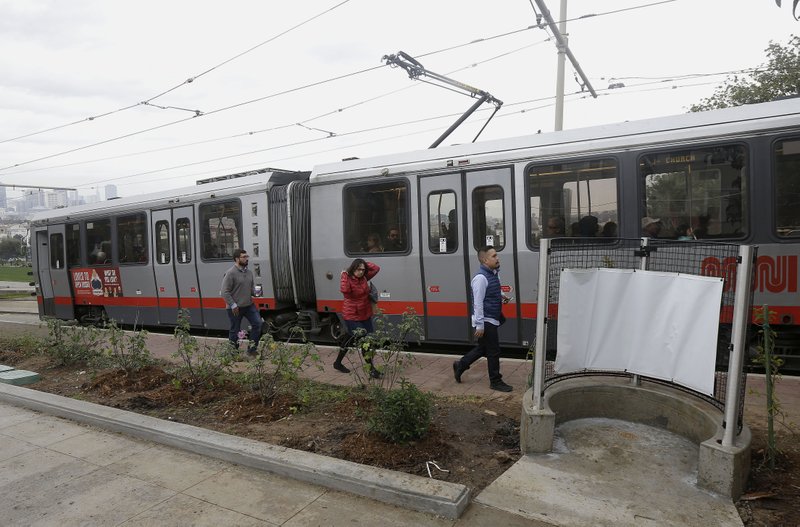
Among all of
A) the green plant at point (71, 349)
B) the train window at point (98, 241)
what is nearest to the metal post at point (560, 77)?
the green plant at point (71, 349)

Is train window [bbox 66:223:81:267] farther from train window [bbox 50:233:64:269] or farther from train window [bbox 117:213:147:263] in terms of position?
train window [bbox 117:213:147:263]

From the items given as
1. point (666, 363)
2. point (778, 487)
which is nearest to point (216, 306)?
→ point (666, 363)

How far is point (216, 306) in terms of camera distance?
426 inches

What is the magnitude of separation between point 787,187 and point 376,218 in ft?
17.8

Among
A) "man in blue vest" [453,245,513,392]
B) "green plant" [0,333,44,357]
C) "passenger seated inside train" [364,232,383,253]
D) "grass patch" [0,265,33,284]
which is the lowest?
"grass patch" [0,265,33,284]

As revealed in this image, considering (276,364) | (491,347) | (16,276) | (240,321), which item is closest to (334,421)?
(276,364)

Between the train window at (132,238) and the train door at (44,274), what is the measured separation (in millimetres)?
3745

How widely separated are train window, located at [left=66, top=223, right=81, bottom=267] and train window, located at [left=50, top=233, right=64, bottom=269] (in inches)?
14.8

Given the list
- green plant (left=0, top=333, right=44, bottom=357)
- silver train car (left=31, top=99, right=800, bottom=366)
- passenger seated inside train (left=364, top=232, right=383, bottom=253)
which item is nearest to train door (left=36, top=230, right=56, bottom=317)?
silver train car (left=31, top=99, right=800, bottom=366)

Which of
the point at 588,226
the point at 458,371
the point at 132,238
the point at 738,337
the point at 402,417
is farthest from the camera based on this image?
the point at 132,238

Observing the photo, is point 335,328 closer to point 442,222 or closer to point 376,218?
point 376,218

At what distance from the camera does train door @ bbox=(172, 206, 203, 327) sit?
11109 millimetres

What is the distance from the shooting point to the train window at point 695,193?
6.05 m

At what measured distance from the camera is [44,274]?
1496cm
